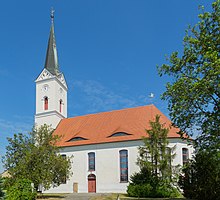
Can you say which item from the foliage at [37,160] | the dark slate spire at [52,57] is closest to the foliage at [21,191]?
the foliage at [37,160]

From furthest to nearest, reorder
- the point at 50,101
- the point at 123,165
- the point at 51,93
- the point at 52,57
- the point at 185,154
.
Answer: the point at 52,57 < the point at 51,93 < the point at 50,101 < the point at 123,165 < the point at 185,154

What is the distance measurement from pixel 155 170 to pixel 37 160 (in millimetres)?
11000

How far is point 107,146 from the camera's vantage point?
3631cm

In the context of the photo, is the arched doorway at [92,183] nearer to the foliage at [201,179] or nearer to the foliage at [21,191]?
the foliage at [21,191]

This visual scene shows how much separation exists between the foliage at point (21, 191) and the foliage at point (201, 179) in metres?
11.5

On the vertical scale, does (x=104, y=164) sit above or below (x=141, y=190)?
above

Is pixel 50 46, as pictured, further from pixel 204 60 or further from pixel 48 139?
pixel 204 60

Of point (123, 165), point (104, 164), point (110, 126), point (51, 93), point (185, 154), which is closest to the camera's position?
point (185, 154)

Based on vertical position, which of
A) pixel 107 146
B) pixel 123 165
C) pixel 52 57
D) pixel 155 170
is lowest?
pixel 155 170

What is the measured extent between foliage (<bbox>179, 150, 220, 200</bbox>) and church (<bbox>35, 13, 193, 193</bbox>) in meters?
9.85

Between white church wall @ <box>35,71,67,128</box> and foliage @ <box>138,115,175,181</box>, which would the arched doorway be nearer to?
foliage @ <box>138,115,175,181</box>

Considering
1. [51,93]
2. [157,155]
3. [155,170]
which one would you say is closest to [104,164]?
[155,170]

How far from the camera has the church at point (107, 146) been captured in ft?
114

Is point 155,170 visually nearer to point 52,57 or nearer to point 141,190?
point 141,190
